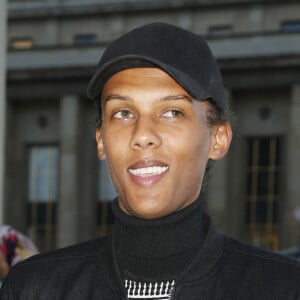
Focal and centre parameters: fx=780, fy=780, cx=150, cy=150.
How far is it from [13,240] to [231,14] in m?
36.0

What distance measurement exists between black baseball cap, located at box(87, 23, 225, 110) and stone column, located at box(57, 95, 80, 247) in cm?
3701

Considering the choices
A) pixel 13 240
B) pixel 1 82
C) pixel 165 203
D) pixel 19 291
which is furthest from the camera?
pixel 1 82

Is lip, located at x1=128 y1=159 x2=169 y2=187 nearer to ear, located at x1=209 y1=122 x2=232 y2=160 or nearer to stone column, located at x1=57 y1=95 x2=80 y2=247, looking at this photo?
ear, located at x1=209 y1=122 x2=232 y2=160

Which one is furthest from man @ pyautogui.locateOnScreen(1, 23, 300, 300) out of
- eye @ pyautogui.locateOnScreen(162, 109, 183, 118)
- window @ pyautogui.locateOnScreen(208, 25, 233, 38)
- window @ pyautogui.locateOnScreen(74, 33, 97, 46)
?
window @ pyautogui.locateOnScreen(74, 33, 97, 46)

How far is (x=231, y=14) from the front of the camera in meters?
40.4

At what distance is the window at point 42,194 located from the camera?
41.9m

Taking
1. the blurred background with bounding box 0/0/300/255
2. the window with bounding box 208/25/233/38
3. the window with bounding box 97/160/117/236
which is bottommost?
the window with bounding box 97/160/117/236

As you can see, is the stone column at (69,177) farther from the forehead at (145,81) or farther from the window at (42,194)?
the forehead at (145,81)

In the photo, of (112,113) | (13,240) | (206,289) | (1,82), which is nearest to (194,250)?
(206,289)

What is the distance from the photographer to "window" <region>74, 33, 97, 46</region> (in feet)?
141

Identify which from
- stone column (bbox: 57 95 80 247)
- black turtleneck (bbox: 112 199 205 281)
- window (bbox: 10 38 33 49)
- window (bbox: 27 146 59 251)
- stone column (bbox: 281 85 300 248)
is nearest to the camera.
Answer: black turtleneck (bbox: 112 199 205 281)

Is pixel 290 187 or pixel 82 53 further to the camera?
pixel 82 53

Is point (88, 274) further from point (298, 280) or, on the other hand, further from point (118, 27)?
point (118, 27)

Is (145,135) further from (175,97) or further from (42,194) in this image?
(42,194)
